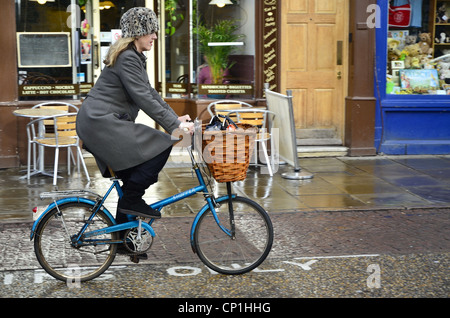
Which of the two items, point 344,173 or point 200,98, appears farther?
point 200,98

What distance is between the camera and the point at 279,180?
29.2 feet

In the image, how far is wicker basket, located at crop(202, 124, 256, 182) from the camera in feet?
15.8

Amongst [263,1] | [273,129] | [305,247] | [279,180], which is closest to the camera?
[305,247]

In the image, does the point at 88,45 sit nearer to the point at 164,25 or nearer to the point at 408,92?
the point at 164,25

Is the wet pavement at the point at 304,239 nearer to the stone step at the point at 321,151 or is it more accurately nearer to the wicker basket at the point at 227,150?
the stone step at the point at 321,151

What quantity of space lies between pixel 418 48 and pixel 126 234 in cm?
723

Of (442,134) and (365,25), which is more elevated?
(365,25)

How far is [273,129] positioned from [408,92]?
8.55 ft

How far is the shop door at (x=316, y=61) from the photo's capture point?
1059 cm

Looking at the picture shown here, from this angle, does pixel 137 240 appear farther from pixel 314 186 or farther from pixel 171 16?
pixel 171 16

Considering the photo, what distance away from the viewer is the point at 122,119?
486 centimetres

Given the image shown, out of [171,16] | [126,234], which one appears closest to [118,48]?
[126,234]

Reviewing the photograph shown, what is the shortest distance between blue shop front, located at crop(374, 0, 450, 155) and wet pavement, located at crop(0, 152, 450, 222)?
43 cm
